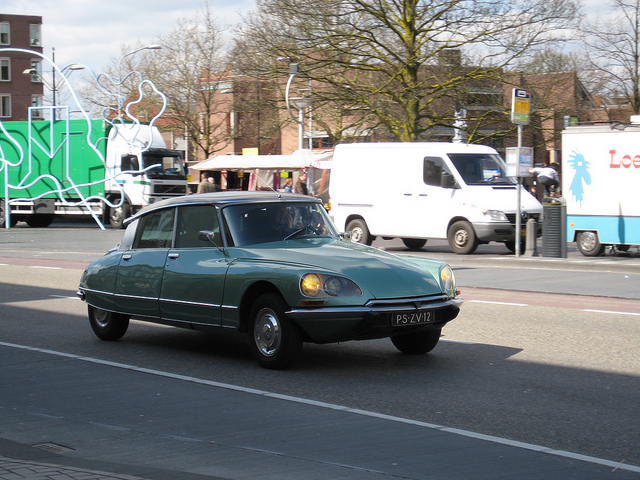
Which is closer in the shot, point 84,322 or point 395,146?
point 84,322

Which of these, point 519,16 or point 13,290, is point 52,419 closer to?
point 13,290

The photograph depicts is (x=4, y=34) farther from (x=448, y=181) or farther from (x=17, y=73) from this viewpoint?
(x=448, y=181)

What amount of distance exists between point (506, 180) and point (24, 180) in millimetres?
22365

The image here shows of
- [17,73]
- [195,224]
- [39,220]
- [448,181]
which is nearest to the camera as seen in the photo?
[195,224]

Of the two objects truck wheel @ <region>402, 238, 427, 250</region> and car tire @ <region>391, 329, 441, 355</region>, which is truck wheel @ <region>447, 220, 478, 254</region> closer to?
truck wheel @ <region>402, 238, 427, 250</region>

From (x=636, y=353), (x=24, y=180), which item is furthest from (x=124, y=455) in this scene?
(x=24, y=180)

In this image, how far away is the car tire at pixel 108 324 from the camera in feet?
30.9

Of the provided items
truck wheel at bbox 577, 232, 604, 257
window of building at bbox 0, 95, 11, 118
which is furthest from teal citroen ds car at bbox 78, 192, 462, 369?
window of building at bbox 0, 95, 11, 118

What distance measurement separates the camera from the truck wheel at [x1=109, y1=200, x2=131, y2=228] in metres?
35.2

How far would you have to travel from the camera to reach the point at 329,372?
7570 mm

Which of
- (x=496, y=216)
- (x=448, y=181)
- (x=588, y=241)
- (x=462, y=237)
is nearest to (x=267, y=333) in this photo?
(x=496, y=216)

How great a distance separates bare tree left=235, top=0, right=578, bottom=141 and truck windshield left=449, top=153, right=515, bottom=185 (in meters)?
7.94

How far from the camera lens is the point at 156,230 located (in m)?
8.95

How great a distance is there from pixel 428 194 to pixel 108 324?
503 inches
